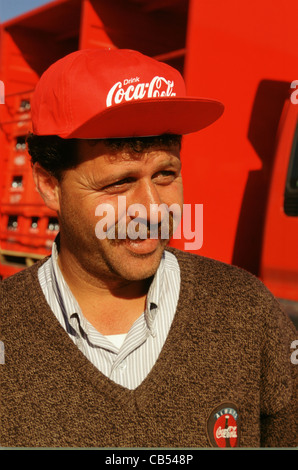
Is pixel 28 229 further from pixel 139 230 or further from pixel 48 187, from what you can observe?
pixel 139 230

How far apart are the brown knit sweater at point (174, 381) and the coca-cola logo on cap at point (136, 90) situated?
495 mm

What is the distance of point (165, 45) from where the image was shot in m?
4.16

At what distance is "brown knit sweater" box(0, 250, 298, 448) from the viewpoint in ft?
4.25

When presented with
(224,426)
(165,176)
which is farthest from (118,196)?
(224,426)

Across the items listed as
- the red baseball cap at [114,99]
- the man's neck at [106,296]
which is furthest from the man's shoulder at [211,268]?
the red baseball cap at [114,99]

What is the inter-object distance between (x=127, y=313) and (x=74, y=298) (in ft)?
0.51

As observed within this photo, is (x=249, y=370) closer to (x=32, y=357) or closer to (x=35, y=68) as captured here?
(x=32, y=357)

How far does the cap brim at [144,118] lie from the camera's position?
4.26 feet

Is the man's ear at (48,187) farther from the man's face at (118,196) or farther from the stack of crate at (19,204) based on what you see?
the stack of crate at (19,204)

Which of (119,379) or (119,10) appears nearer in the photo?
(119,379)

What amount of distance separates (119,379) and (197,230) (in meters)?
1.89
